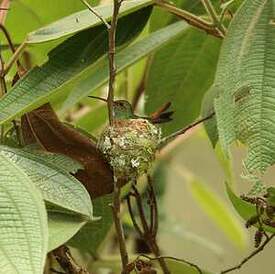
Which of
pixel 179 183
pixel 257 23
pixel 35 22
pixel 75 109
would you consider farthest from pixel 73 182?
pixel 179 183

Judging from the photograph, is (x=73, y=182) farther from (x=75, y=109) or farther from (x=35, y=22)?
(x=75, y=109)

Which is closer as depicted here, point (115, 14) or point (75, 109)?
point (115, 14)

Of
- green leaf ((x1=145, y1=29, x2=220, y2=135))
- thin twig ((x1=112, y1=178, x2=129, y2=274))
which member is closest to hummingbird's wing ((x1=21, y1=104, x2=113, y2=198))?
thin twig ((x1=112, y1=178, x2=129, y2=274))

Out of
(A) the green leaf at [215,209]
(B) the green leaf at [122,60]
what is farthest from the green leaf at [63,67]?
(A) the green leaf at [215,209]

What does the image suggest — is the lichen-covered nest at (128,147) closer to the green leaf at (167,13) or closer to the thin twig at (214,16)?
the thin twig at (214,16)

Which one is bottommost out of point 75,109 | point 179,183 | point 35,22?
point 179,183
